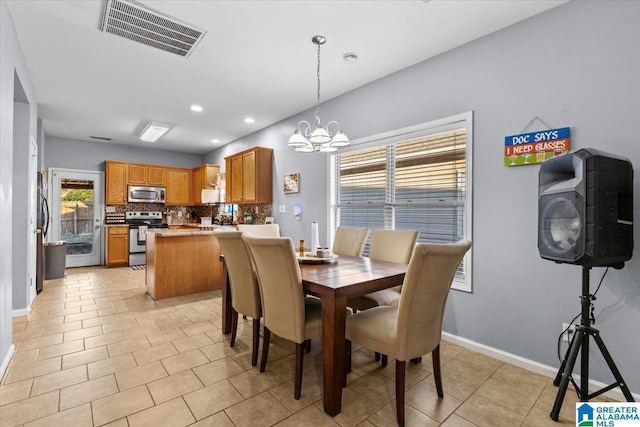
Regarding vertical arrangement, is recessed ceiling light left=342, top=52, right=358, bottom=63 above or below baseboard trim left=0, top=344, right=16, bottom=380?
above

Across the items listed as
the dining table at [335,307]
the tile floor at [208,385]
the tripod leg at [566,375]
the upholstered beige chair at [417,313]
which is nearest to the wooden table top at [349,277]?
the dining table at [335,307]

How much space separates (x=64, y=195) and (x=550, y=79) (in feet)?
26.4

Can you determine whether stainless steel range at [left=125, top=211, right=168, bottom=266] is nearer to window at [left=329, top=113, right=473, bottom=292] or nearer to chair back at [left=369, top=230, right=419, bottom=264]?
window at [left=329, top=113, right=473, bottom=292]

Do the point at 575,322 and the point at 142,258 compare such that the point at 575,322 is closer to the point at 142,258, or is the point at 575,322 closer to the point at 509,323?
the point at 509,323

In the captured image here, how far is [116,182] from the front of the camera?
663 cm


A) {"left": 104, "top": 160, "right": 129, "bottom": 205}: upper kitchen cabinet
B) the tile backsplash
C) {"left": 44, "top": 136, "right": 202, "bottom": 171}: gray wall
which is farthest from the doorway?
the tile backsplash

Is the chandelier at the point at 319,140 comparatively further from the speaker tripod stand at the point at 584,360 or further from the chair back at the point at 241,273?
the speaker tripod stand at the point at 584,360

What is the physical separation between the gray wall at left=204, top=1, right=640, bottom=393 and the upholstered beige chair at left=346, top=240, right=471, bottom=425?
96 centimetres

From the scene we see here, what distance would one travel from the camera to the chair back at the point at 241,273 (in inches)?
93.8

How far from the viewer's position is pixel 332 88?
3766 millimetres

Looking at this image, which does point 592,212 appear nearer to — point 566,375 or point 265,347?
point 566,375

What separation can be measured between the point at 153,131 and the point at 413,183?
185 inches

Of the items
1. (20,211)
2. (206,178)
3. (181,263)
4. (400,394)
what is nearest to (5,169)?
(20,211)

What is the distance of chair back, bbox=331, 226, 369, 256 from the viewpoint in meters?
3.22
